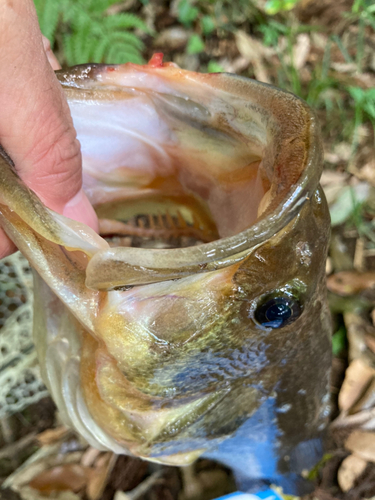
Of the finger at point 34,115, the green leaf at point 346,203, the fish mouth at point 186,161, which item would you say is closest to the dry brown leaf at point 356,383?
the green leaf at point 346,203

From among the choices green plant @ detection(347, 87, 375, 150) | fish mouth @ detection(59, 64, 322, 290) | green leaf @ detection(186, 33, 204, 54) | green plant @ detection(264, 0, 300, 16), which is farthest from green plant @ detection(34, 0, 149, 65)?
fish mouth @ detection(59, 64, 322, 290)

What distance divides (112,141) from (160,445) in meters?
0.96

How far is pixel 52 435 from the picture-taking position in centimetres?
233

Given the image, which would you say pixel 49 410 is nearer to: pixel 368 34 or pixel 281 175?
pixel 281 175

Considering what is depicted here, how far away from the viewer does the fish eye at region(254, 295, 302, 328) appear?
987mm

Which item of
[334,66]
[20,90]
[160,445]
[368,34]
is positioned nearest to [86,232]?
[20,90]

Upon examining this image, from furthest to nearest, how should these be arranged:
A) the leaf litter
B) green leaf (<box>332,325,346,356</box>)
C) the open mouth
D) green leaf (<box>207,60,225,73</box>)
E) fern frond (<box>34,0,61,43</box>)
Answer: green leaf (<box>207,60,225,73</box>) → fern frond (<box>34,0,61,43</box>) → green leaf (<box>332,325,346,356</box>) → the leaf litter → the open mouth

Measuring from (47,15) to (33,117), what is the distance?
2210 millimetres

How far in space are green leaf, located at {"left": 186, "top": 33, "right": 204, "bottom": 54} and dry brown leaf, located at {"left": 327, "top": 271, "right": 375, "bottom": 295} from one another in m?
2.01

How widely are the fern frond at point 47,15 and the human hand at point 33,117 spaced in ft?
6.62

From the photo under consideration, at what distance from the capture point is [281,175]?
88cm

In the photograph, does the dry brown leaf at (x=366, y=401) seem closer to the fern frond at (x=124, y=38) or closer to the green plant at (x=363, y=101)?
the green plant at (x=363, y=101)

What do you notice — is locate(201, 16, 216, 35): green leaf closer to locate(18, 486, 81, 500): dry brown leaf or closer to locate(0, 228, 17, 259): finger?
locate(0, 228, 17, 259): finger

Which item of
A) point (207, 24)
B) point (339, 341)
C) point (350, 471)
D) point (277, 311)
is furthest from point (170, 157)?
point (207, 24)
